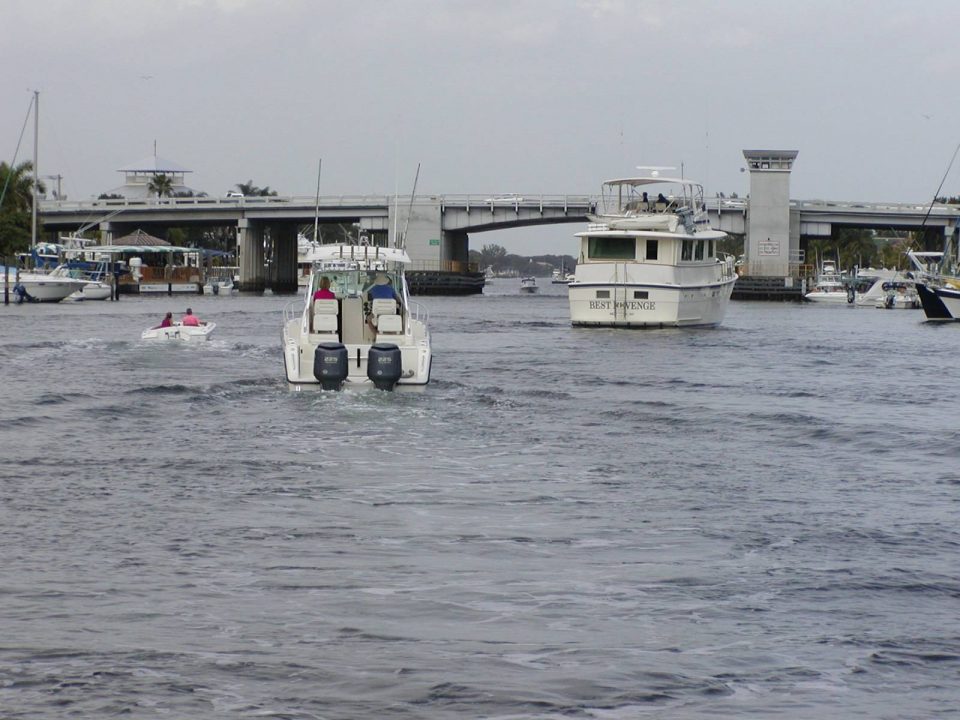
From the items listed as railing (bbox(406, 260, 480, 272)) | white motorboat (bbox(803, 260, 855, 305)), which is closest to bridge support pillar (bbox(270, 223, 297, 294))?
railing (bbox(406, 260, 480, 272))

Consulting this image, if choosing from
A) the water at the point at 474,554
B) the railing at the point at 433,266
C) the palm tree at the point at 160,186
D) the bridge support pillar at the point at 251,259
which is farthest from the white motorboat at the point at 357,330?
the palm tree at the point at 160,186

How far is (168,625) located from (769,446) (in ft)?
41.7

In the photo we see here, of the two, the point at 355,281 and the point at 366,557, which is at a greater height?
the point at 355,281

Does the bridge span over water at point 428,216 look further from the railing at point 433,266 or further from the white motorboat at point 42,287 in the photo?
the white motorboat at point 42,287

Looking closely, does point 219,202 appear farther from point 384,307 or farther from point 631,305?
point 384,307

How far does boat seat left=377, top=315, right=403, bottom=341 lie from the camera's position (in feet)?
86.3

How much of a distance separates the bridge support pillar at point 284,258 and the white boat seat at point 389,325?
97243 millimetres

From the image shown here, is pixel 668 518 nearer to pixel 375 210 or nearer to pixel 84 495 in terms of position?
pixel 84 495

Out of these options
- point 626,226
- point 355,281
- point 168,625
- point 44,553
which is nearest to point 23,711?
point 168,625

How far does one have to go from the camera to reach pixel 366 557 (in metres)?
13.1

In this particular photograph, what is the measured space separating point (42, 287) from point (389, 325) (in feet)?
207

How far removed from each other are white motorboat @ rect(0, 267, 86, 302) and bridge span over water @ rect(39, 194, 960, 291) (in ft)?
74.9

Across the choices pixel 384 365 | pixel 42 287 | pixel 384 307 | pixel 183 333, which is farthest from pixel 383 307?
pixel 42 287

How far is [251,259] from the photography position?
117 meters
